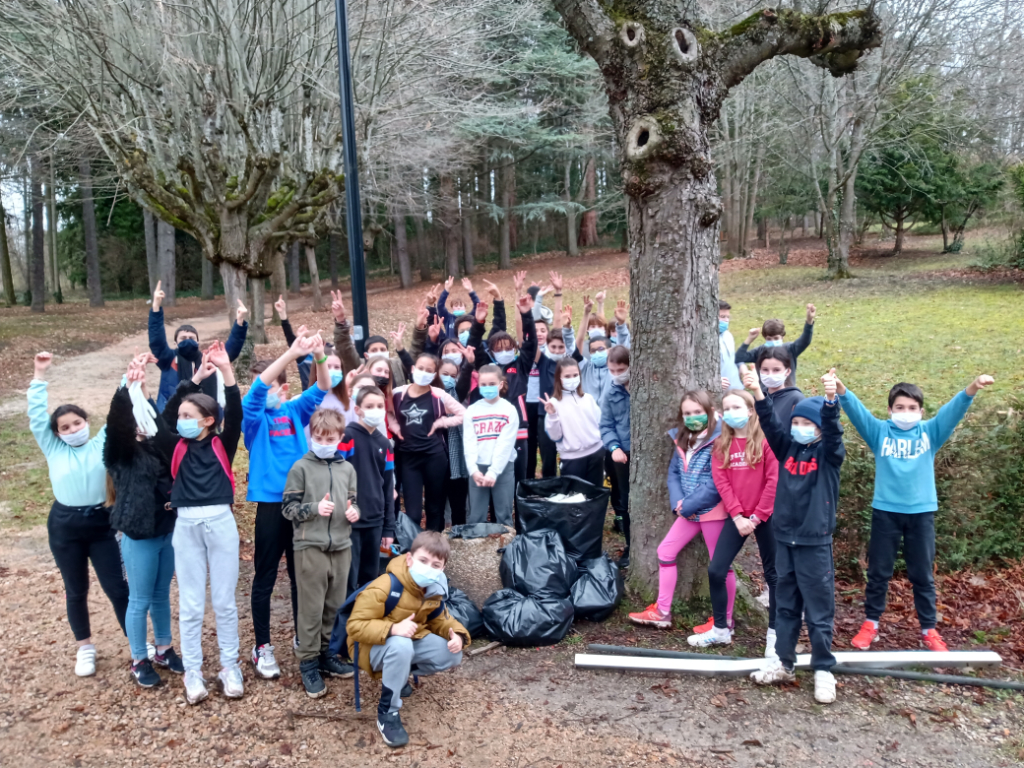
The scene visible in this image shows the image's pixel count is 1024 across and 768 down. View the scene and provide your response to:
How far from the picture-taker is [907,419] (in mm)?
4777

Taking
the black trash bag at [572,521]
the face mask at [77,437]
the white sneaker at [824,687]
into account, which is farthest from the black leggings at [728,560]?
the face mask at [77,437]

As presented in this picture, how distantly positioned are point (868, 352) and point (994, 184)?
52.9 feet

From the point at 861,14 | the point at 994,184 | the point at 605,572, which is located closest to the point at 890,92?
the point at 994,184

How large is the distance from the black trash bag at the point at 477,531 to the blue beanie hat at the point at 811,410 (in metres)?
2.28

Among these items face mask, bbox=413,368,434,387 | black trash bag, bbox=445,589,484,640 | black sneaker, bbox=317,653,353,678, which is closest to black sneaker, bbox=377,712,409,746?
black sneaker, bbox=317,653,353,678

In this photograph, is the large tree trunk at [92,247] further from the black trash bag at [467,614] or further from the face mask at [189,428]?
the black trash bag at [467,614]

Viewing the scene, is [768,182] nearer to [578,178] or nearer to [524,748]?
[578,178]

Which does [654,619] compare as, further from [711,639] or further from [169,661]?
[169,661]

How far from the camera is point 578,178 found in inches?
1495

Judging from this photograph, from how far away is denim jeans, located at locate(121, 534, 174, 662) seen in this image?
453cm

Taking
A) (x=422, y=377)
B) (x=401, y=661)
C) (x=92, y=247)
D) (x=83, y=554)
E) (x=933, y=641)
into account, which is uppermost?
(x=92, y=247)

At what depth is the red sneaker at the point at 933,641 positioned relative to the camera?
15.8ft

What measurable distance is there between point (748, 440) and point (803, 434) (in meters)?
0.43

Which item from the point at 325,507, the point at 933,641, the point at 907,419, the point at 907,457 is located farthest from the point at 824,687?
the point at 325,507
